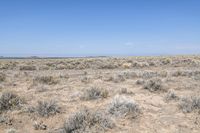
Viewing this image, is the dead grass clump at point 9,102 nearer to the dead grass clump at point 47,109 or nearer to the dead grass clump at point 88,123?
the dead grass clump at point 47,109

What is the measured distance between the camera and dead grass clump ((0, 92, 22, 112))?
973 cm

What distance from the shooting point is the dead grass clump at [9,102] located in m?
9.73

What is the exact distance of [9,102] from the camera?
9.95 m

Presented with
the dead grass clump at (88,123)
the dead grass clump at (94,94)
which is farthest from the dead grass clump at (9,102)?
the dead grass clump at (88,123)

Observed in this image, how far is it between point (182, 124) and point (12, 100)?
625 centimetres

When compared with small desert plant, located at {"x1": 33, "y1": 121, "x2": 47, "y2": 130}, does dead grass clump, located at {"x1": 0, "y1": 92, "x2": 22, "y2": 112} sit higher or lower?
higher

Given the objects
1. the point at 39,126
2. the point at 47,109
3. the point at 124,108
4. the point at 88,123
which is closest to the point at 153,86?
the point at 124,108

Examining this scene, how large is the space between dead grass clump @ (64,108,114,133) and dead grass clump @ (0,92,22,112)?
10.4ft

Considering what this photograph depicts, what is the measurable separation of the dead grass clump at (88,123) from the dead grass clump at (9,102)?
3183 mm

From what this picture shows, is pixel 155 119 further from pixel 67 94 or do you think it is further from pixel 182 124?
pixel 67 94

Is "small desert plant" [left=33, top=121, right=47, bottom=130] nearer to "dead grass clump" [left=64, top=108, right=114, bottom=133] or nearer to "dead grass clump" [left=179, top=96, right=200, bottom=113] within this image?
"dead grass clump" [left=64, top=108, right=114, bottom=133]

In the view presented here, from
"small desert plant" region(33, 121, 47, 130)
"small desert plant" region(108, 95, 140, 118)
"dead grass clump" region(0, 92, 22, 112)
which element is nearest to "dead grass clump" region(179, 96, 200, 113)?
"small desert plant" region(108, 95, 140, 118)

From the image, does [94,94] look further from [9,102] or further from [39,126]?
[39,126]

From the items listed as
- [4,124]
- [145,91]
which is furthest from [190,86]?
[4,124]
